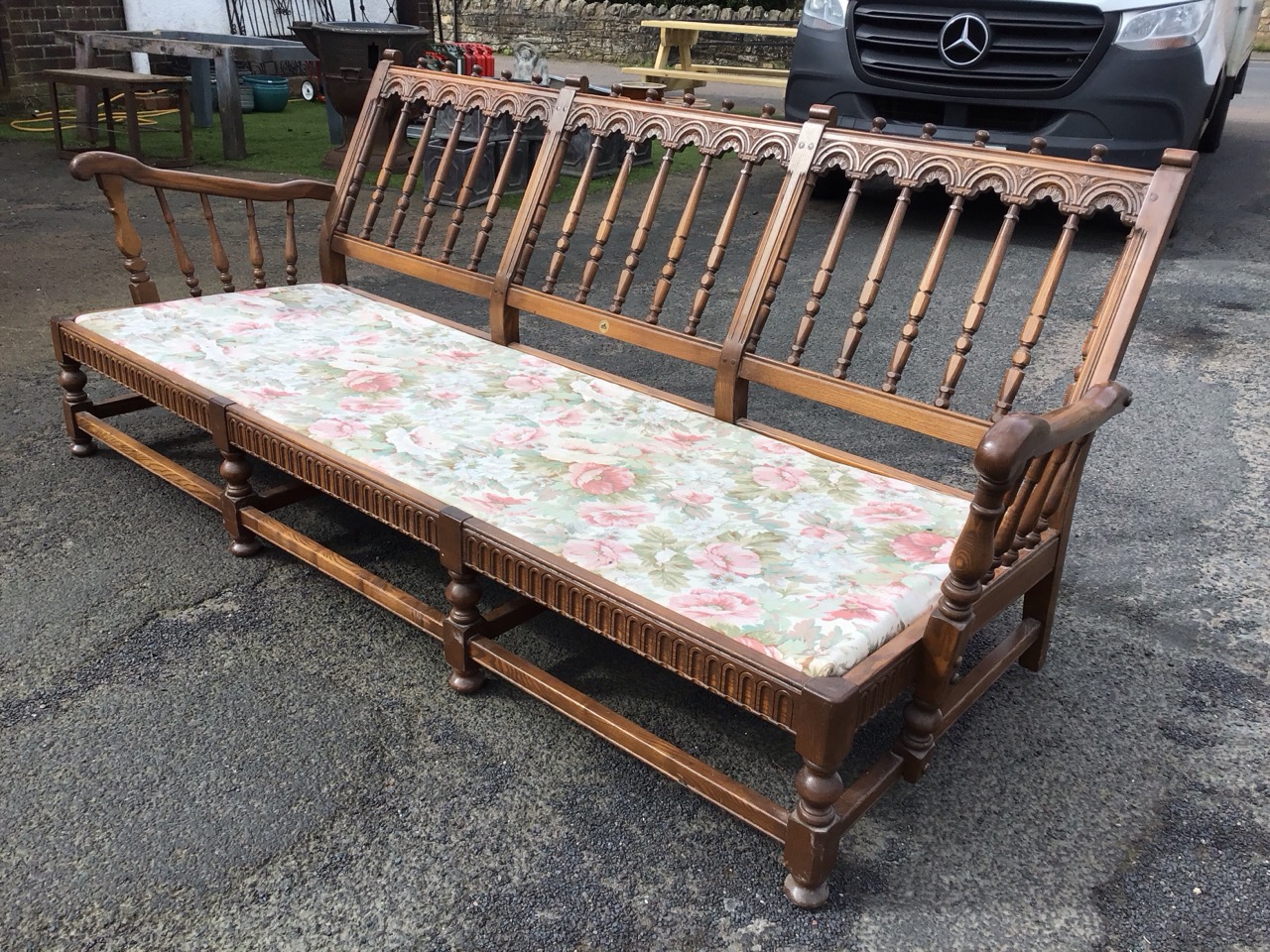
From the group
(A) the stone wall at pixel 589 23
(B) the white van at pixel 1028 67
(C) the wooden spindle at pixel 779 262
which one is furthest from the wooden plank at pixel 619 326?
(A) the stone wall at pixel 589 23

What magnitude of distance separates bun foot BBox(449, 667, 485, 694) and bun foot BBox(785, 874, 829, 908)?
0.86 m

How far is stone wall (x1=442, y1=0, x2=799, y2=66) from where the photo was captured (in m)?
18.3

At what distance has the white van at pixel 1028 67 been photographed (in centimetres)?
549

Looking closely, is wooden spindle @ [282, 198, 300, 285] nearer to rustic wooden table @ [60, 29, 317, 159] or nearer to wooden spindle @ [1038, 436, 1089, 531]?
wooden spindle @ [1038, 436, 1089, 531]

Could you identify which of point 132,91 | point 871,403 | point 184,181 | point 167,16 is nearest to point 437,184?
point 184,181

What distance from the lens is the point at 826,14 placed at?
622 cm

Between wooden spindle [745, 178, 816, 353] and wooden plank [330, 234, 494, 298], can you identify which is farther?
wooden plank [330, 234, 494, 298]

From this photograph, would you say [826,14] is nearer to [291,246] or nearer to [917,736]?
[291,246]

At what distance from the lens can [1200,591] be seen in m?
2.84

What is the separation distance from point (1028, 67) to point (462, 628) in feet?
16.5

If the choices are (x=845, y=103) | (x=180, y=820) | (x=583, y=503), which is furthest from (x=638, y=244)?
(x=845, y=103)

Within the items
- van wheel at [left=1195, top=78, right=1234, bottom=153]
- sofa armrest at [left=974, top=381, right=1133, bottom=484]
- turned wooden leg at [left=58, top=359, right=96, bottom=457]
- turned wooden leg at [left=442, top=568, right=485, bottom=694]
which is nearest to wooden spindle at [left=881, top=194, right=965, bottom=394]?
sofa armrest at [left=974, top=381, right=1133, bottom=484]

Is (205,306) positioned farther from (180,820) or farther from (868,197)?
(868,197)

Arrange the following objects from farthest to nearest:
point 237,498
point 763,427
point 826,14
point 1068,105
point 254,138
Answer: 1. point 254,138
2. point 826,14
3. point 1068,105
4. point 237,498
5. point 763,427
